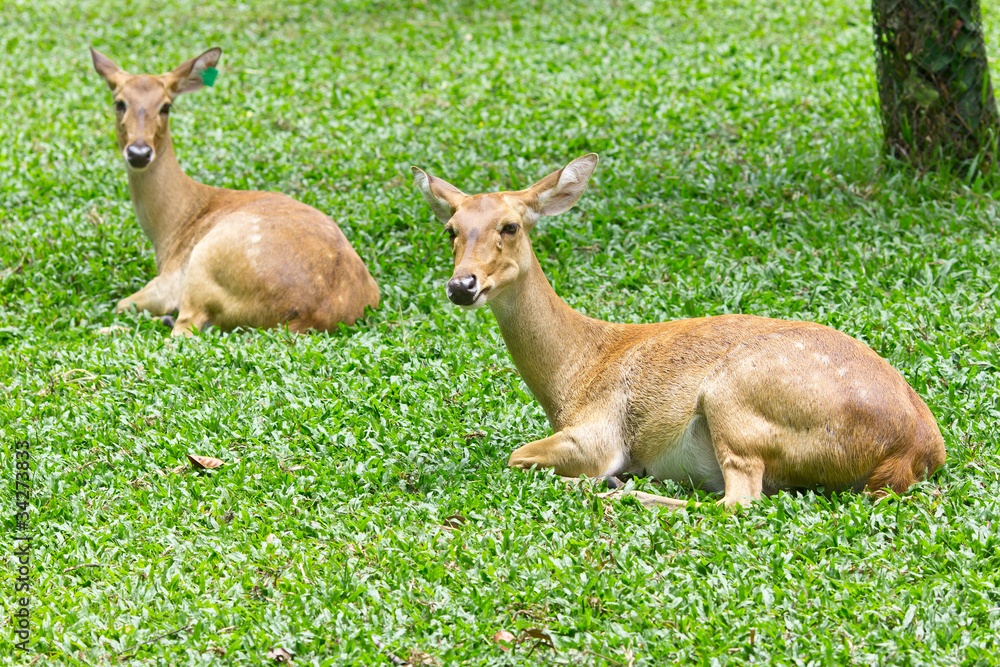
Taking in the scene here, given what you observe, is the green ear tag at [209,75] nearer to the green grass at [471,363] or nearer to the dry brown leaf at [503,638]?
the green grass at [471,363]

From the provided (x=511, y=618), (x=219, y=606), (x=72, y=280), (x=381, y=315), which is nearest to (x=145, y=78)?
(x=72, y=280)

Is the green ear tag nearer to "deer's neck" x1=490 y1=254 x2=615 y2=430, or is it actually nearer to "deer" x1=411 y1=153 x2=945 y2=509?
"deer" x1=411 y1=153 x2=945 y2=509

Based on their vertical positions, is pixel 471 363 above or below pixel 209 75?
below

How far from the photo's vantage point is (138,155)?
8102mm

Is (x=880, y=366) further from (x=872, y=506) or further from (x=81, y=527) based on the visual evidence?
(x=81, y=527)

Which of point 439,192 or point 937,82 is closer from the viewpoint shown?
point 439,192

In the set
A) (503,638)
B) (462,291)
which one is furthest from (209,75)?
(503,638)

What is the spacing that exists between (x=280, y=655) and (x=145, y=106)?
5.74 m

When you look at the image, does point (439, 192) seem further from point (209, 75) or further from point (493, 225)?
point (209, 75)

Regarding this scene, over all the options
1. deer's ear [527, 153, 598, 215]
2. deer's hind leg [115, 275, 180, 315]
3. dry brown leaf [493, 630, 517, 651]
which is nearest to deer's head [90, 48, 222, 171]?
deer's hind leg [115, 275, 180, 315]

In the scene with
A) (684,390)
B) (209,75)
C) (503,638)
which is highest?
(209,75)

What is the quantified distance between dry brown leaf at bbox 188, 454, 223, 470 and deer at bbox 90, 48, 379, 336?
1.98m

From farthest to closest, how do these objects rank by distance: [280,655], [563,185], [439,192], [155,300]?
[155,300], [439,192], [563,185], [280,655]

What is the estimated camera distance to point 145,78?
27.7 ft
